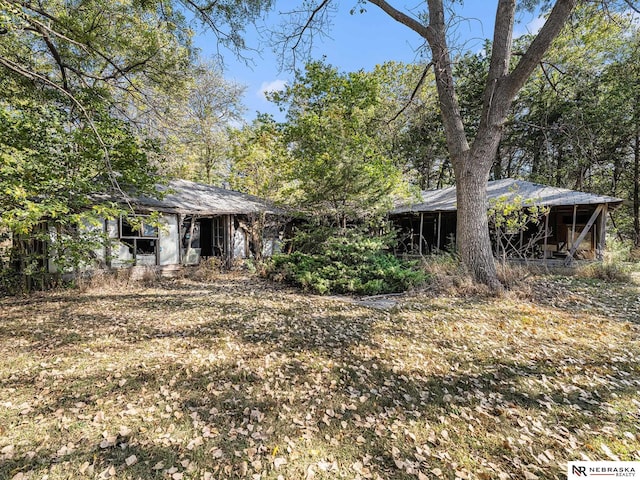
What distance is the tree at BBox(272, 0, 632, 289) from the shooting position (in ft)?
23.6

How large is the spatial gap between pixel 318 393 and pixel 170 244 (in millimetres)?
9944

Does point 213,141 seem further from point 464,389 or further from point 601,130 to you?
point 601,130

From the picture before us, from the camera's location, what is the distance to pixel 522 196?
41.1 feet

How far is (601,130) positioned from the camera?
1647 centimetres

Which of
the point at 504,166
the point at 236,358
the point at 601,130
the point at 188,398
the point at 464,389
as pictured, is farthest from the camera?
the point at 504,166

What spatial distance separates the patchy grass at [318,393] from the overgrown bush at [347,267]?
83.4 inches

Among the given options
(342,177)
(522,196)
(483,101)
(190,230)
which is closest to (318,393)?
(342,177)

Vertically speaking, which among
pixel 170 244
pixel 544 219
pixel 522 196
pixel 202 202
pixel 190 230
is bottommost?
pixel 170 244

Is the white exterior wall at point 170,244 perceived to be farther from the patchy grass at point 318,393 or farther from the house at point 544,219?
the house at point 544,219

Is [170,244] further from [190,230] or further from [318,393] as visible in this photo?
[318,393]

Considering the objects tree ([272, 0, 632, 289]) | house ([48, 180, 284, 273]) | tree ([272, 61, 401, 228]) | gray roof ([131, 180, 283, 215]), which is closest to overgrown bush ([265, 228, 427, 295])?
tree ([272, 61, 401, 228])

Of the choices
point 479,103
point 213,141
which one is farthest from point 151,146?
point 479,103

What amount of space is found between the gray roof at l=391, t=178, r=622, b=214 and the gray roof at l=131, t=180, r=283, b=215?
662cm

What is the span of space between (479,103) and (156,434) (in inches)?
907
